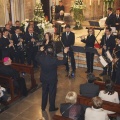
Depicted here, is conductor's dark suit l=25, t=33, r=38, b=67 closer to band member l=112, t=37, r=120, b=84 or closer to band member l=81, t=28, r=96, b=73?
band member l=81, t=28, r=96, b=73

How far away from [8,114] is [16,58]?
360cm

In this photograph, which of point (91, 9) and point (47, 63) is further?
point (91, 9)

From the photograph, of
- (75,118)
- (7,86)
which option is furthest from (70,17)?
(75,118)

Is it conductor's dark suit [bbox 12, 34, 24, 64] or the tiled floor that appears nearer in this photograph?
the tiled floor

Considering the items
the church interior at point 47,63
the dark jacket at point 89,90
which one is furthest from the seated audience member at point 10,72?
the dark jacket at point 89,90

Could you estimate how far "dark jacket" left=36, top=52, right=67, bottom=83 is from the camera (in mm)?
6602

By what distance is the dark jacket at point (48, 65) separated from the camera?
6.60m

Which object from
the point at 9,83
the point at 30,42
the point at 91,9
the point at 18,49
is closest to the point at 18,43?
the point at 18,49

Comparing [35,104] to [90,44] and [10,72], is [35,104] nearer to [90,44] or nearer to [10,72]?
[10,72]

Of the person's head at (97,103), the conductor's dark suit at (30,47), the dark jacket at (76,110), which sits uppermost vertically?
the conductor's dark suit at (30,47)

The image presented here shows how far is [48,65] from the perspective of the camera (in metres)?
6.62

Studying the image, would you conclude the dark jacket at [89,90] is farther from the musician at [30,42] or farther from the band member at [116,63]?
the musician at [30,42]

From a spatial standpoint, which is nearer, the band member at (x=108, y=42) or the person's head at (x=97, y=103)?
the person's head at (x=97, y=103)

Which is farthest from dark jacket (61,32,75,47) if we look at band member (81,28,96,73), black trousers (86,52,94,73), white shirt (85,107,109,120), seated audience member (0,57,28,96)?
white shirt (85,107,109,120)
